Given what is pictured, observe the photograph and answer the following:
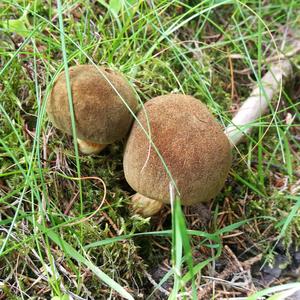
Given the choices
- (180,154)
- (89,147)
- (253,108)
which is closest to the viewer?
(180,154)

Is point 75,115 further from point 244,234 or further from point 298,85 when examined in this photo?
point 298,85

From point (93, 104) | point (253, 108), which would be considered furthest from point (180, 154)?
point (253, 108)

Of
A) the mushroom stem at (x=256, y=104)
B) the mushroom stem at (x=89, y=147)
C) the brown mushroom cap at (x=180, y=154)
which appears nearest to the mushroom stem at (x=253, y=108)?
the mushroom stem at (x=256, y=104)

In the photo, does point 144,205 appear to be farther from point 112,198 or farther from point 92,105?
point 92,105

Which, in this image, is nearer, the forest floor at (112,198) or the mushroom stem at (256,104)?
the forest floor at (112,198)

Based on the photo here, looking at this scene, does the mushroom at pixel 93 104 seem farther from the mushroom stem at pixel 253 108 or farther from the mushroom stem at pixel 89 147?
the mushroom stem at pixel 253 108

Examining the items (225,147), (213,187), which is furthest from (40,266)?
(225,147)

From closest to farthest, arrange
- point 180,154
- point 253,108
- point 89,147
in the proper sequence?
point 180,154 → point 89,147 → point 253,108
